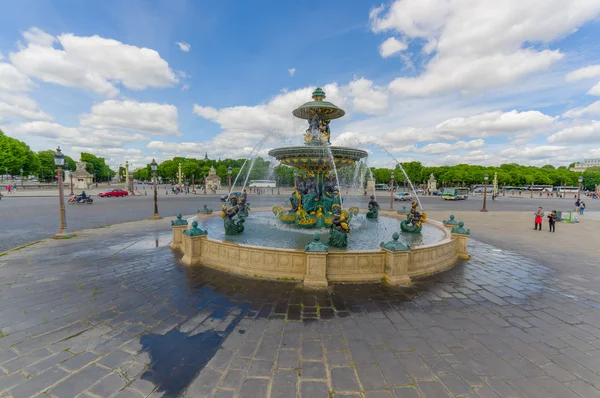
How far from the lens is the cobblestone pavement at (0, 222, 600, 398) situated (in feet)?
11.0

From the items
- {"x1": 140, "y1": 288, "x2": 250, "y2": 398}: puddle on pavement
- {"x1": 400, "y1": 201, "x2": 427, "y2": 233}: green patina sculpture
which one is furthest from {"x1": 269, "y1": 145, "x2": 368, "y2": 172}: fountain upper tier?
{"x1": 140, "y1": 288, "x2": 250, "y2": 398}: puddle on pavement

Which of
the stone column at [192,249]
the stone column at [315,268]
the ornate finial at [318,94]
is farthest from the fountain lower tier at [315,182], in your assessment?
the stone column at [192,249]

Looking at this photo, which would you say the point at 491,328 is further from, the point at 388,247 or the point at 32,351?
the point at 32,351

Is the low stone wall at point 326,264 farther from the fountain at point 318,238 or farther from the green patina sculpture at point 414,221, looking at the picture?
the green patina sculpture at point 414,221

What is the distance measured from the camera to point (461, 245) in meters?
9.04

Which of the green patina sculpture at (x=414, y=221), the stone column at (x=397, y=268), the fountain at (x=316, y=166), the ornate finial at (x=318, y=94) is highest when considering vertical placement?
the ornate finial at (x=318, y=94)

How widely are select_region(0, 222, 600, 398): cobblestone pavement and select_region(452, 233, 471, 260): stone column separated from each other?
1707mm

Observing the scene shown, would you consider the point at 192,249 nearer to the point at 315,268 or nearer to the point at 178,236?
the point at 178,236

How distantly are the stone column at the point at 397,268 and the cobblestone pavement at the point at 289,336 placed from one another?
31 centimetres

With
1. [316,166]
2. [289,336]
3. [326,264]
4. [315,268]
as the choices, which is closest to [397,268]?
[326,264]

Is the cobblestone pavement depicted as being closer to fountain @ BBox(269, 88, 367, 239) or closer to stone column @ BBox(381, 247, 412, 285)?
stone column @ BBox(381, 247, 412, 285)

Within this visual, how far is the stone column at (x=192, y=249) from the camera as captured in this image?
7.84m

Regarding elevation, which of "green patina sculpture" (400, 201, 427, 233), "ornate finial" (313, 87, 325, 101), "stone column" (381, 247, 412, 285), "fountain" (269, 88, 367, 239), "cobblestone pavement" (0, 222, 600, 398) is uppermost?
"ornate finial" (313, 87, 325, 101)

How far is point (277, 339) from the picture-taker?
13.9ft
